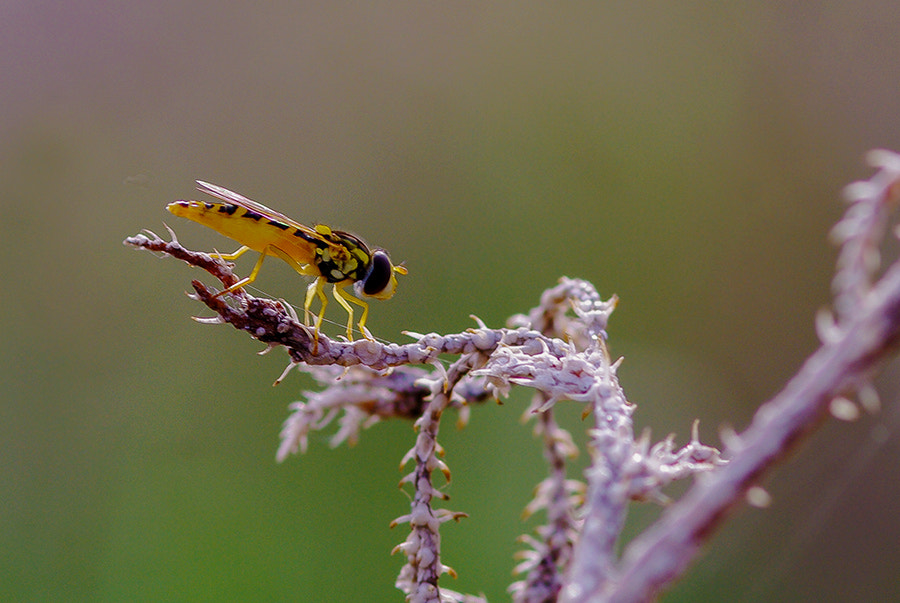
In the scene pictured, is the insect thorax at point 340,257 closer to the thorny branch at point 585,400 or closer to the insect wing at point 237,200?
the insect wing at point 237,200

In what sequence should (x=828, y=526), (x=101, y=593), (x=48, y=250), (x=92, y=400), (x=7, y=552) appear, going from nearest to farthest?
(x=101, y=593)
(x=7, y=552)
(x=828, y=526)
(x=92, y=400)
(x=48, y=250)

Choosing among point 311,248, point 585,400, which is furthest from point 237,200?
point 585,400

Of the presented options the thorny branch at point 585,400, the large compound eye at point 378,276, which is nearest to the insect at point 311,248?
the large compound eye at point 378,276

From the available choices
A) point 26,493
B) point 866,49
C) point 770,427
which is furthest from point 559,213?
point 770,427

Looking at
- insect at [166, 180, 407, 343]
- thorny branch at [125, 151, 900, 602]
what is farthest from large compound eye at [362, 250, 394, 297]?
→ thorny branch at [125, 151, 900, 602]

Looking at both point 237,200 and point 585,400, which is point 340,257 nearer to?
point 237,200

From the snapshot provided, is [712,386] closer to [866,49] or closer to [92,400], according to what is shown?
[866,49]

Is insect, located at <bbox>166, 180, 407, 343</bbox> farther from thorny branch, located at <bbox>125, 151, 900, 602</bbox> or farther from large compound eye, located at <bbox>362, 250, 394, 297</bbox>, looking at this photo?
thorny branch, located at <bbox>125, 151, 900, 602</bbox>
